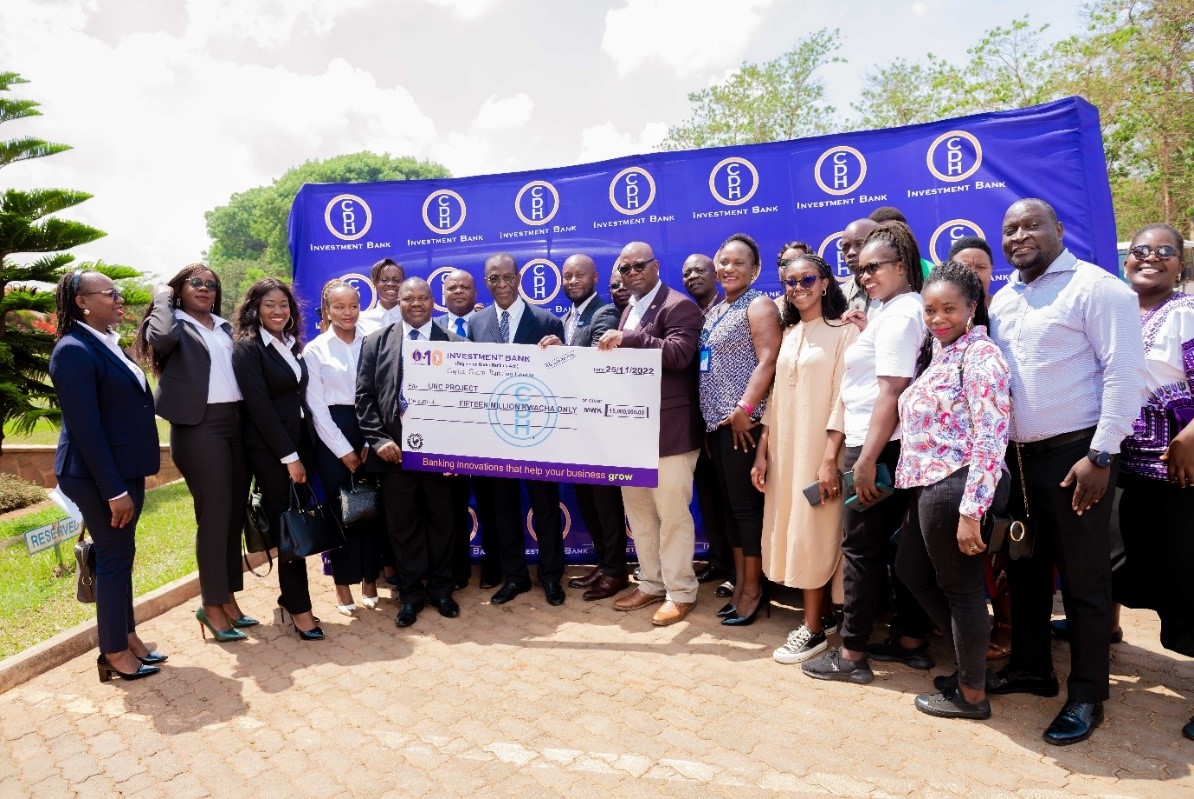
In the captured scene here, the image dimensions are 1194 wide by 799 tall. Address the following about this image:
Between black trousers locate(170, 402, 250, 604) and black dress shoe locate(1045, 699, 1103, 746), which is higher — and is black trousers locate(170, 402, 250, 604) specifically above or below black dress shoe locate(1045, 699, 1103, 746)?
above

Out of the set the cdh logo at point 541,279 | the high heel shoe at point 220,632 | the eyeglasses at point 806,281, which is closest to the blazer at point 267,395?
Result: the high heel shoe at point 220,632

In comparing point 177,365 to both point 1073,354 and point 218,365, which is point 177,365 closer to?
point 218,365

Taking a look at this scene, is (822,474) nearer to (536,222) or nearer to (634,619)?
(634,619)

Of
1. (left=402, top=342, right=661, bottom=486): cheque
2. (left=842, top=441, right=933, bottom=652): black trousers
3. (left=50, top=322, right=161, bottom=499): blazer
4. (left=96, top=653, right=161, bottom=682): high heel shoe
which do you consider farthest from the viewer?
(left=402, top=342, right=661, bottom=486): cheque

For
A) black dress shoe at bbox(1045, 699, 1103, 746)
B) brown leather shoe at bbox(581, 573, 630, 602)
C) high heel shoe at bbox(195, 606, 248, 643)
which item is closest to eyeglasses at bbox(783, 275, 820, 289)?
black dress shoe at bbox(1045, 699, 1103, 746)

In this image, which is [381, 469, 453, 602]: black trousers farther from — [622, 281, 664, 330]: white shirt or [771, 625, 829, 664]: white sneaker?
[771, 625, 829, 664]: white sneaker

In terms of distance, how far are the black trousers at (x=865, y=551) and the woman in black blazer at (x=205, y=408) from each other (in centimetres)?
343

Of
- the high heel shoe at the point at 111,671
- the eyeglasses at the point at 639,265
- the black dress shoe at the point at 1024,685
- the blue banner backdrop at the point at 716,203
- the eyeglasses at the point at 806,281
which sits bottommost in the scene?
the high heel shoe at the point at 111,671

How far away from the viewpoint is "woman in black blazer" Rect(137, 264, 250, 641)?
4047 mm

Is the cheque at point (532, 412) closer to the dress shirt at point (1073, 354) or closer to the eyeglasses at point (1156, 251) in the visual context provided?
the dress shirt at point (1073, 354)

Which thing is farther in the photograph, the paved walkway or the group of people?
the group of people

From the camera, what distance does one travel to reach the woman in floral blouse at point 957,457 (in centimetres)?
276

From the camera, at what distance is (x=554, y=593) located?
4.79 m

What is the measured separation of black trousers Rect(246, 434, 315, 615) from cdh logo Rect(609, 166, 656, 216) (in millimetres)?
→ 2988
